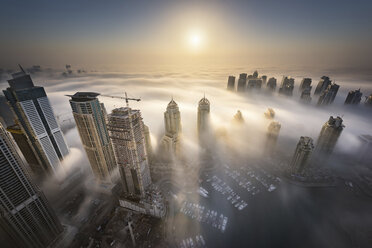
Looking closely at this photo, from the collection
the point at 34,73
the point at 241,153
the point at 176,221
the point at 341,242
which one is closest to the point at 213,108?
the point at 241,153

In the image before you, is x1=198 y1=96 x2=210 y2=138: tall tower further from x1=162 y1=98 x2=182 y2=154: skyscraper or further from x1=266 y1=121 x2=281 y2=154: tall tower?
x1=266 y1=121 x2=281 y2=154: tall tower

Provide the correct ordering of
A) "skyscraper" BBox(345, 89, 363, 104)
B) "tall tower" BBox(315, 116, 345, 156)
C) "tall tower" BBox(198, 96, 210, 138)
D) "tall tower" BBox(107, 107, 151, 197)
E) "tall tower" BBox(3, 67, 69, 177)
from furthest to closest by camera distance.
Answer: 1. "skyscraper" BBox(345, 89, 363, 104)
2. "tall tower" BBox(198, 96, 210, 138)
3. "tall tower" BBox(315, 116, 345, 156)
4. "tall tower" BBox(3, 67, 69, 177)
5. "tall tower" BBox(107, 107, 151, 197)

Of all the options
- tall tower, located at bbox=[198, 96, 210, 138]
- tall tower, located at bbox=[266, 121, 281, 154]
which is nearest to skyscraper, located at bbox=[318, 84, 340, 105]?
tall tower, located at bbox=[266, 121, 281, 154]

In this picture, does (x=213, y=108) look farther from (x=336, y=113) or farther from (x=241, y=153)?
(x=336, y=113)

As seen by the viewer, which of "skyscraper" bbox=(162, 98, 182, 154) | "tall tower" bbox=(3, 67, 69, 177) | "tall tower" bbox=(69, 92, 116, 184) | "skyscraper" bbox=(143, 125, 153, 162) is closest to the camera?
"tall tower" bbox=(3, 67, 69, 177)

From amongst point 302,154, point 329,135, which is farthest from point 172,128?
point 329,135
